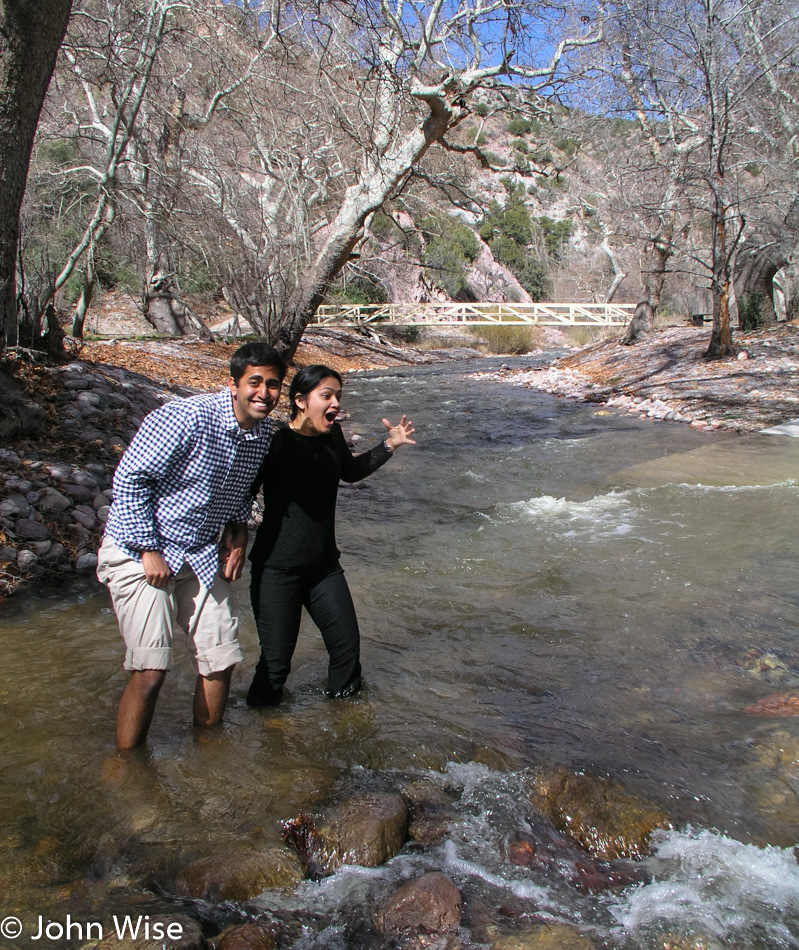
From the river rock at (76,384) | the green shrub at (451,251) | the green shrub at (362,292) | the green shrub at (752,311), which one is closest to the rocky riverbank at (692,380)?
the green shrub at (752,311)

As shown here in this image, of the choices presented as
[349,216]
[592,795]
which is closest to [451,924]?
[592,795]

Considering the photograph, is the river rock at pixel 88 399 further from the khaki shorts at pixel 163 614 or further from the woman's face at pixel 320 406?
the khaki shorts at pixel 163 614

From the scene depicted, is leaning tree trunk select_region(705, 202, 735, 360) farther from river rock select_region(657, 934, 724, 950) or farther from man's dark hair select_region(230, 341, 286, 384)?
river rock select_region(657, 934, 724, 950)

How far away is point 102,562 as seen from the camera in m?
2.93

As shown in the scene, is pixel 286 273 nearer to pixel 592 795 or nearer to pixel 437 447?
pixel 437 447

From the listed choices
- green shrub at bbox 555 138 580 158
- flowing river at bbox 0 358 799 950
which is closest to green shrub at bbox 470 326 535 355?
green shrub at bbox 555 138 580 158

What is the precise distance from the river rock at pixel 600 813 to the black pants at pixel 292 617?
1075 millimetres

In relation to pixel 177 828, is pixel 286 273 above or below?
above

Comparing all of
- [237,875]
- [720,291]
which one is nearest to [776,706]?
[237,875]

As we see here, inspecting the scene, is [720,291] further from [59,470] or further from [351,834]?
[351,834]

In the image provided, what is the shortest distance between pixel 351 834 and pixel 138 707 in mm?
1023

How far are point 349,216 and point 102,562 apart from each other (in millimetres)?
11681

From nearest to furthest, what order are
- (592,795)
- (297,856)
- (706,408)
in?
1. (297,856)
2. (592,795)
3. (706,408)

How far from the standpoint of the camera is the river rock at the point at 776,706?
Result: 3.45m
